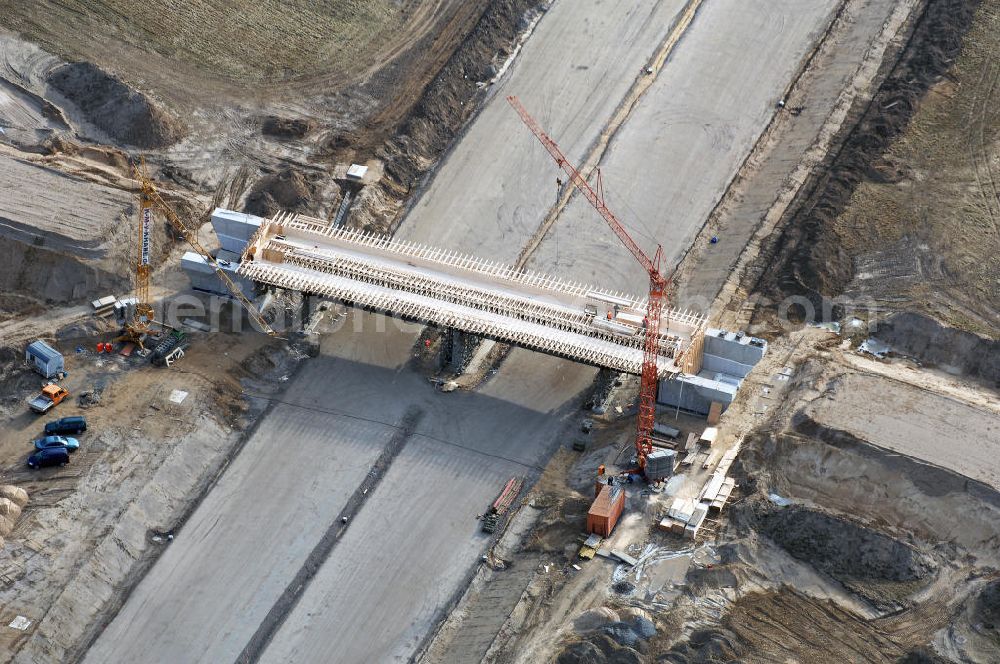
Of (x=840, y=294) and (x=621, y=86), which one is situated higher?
(x=621, y=86)

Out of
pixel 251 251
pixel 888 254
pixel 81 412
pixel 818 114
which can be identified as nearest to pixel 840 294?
pixel 888 254

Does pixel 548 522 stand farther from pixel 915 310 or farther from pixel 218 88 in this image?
pixel 218 88

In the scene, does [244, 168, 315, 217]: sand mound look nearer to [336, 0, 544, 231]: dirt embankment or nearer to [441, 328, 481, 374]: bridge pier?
[336, 0, 544, 231]: dirt embankment

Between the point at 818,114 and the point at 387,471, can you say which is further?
the point at 818,114

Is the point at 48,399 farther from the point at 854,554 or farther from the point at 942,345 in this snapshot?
the point at 942,345

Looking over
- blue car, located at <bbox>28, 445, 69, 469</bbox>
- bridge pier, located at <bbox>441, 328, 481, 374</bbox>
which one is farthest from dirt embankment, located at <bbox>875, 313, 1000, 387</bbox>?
blue car, located at <bbox>28, 445, 69, 469</bbox>

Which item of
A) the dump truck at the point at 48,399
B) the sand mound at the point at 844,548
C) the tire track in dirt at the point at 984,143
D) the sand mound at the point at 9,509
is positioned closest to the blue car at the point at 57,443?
the dump truck at the point at 48,399
